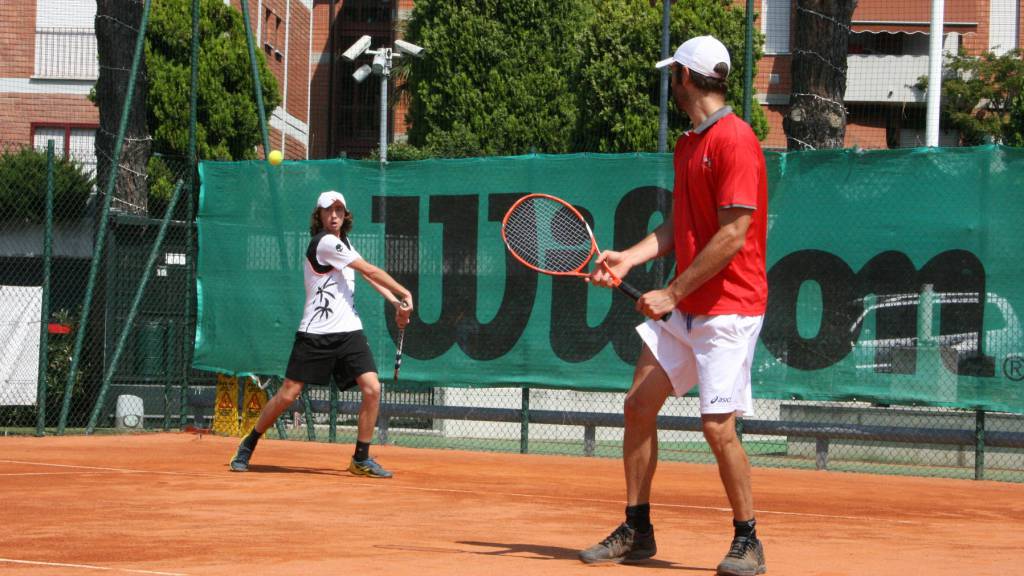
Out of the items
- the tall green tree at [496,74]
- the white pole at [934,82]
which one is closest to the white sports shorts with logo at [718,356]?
the white pole at [934,82]

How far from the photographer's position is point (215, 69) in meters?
28.9

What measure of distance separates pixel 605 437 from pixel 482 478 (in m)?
3.42

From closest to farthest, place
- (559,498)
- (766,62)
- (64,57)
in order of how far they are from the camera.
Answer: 1. (559,498)
2. (64,57)
3. (766,62)

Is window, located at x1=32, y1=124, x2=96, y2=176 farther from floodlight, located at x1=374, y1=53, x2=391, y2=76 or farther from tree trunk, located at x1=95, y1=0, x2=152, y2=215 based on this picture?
tree trunk, located at x1=95, y1=0, x2=152, y2=215

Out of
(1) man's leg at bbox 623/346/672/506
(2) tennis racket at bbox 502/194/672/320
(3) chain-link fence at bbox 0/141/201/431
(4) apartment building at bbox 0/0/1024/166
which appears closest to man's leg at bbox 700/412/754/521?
(1) man's leg at bbox 623/346/672/506

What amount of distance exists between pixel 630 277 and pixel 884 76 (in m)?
24.9

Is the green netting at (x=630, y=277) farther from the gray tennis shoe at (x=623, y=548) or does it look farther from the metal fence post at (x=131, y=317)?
the gray tennis shoe at (x=623, y=548)

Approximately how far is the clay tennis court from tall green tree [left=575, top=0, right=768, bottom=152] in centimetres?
1678

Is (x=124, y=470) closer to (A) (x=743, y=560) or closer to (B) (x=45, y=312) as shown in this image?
(B) (x=45, y=312)

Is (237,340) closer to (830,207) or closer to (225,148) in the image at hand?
(830,207)

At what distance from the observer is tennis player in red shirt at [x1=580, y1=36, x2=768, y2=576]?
16.7 ft

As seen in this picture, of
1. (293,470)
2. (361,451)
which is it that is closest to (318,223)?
(361,451)

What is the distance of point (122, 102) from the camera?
45.0 feet

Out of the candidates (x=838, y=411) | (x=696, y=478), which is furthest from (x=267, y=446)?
(x=838, y=411)
